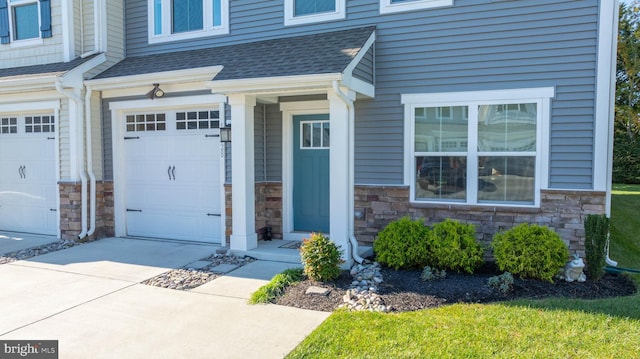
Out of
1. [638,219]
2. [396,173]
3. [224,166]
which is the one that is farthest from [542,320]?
[638,219]

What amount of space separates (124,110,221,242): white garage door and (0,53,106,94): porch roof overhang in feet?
3.51

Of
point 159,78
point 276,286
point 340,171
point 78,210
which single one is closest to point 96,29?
point 159,78

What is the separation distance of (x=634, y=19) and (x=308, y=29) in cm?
1735

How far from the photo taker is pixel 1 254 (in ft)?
23.6

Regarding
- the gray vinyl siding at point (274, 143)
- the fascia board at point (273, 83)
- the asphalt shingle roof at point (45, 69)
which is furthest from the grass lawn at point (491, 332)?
the asphalt shingle roof at point (45, 69)

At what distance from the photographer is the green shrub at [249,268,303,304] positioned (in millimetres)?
4930

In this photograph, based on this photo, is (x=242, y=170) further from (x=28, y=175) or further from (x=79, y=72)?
(x=28, y=175)

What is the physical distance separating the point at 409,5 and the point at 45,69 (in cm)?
638

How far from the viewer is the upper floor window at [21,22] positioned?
28.6ft

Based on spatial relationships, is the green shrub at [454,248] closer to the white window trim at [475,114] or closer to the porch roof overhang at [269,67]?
the white window trim at [475,114]

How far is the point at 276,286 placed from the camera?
205 inches

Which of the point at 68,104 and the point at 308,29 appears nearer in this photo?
the point at 308,29

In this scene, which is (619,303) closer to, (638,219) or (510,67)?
(510,67)

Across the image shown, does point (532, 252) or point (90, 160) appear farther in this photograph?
point (90, 160)
